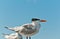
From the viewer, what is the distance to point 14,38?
12.5 metres

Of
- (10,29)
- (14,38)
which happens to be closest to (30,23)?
(10,29)

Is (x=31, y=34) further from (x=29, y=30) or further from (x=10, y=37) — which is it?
(x=10, y=37)

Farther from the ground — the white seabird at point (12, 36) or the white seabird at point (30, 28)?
the white seabird at point (12, 36)

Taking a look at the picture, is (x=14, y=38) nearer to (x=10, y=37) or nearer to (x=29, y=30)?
(x=10, y=37)

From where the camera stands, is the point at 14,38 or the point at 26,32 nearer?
the point at 26,32

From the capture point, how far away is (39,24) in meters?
10.4

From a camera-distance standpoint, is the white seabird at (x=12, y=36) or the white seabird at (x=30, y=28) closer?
the white seabird at (x=30, y=28)

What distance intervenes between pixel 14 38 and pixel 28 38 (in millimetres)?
2222

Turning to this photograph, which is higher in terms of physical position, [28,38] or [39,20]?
[39,20]

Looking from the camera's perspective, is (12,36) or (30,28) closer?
(30,28)

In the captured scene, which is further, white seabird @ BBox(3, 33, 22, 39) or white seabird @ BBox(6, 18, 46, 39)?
white seabird @ BBox(3, 33, 22, 39)

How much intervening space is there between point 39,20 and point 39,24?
198mm

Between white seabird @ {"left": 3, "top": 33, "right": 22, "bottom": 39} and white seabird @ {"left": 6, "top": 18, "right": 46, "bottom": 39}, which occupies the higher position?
white seabird @ {"left": 3, "top": 33, "right": 22, "bottom": 39}

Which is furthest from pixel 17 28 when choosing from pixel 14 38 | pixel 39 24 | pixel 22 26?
pixel 14 38
